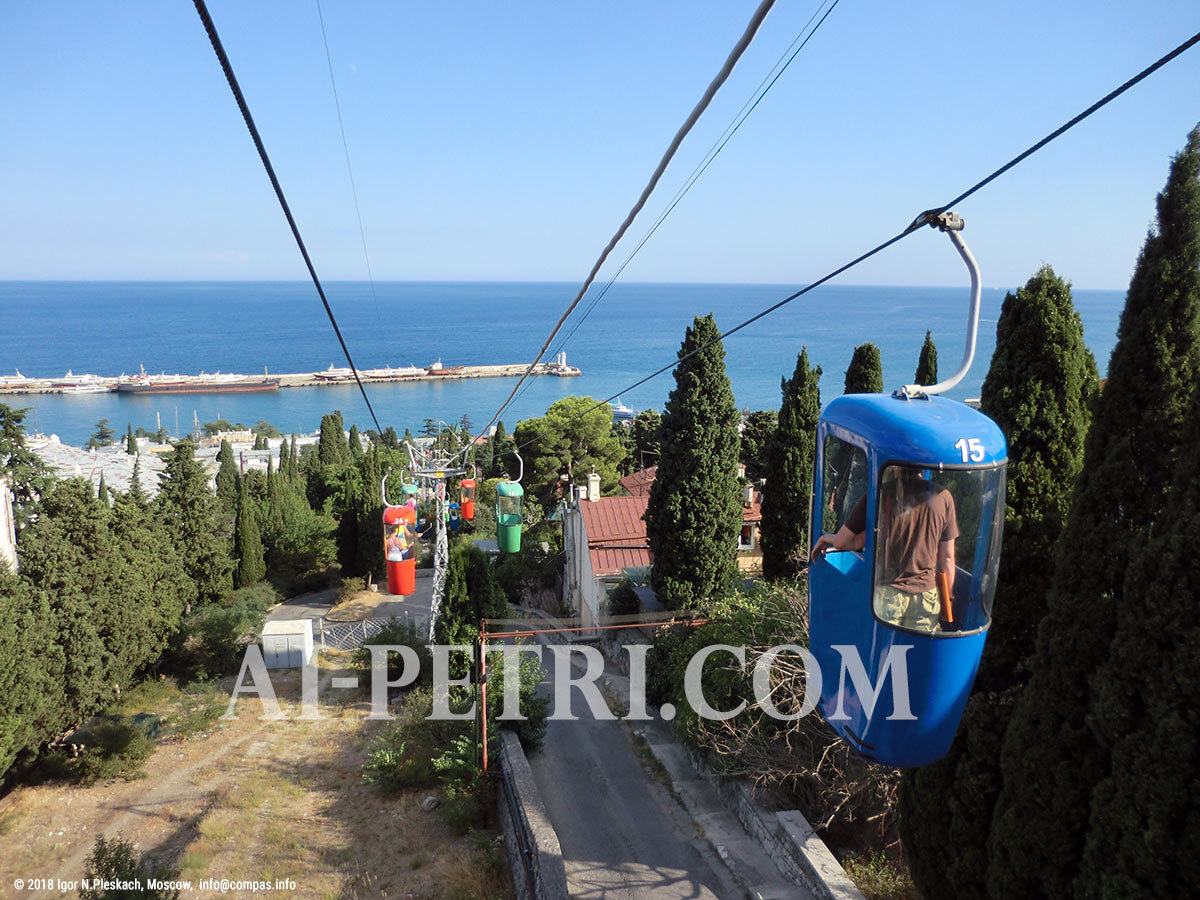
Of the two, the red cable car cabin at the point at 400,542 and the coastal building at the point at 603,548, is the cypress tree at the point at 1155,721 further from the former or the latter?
the coastal building at the point at 603,548

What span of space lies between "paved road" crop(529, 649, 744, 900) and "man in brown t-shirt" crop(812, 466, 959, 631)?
642 cm

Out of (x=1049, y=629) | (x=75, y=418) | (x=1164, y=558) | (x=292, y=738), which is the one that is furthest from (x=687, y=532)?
(x=75, y=418)

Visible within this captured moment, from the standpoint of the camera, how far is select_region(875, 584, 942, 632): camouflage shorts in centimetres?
414

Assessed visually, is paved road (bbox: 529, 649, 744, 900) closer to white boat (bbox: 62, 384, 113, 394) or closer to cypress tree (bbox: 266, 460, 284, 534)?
cypress tree (bbox: 266, 460, 284, 534)

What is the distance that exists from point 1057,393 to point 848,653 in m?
3.41

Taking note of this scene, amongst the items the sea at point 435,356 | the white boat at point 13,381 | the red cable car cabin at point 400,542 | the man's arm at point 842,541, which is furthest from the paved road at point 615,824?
the white boat at point 13,381

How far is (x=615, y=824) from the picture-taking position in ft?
36.4

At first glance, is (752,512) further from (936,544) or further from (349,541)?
(936,544)

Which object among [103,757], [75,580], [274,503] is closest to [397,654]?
[103,757]

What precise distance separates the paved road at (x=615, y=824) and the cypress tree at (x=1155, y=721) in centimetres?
527

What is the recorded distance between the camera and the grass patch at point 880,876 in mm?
7973

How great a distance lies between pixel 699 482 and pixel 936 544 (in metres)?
11.4

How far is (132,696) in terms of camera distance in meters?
16.7

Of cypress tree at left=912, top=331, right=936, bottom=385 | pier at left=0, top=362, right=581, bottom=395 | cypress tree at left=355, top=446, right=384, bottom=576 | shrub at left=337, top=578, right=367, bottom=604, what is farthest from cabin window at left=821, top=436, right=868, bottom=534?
pier at left=0, top=362, right=581, bottom=395
